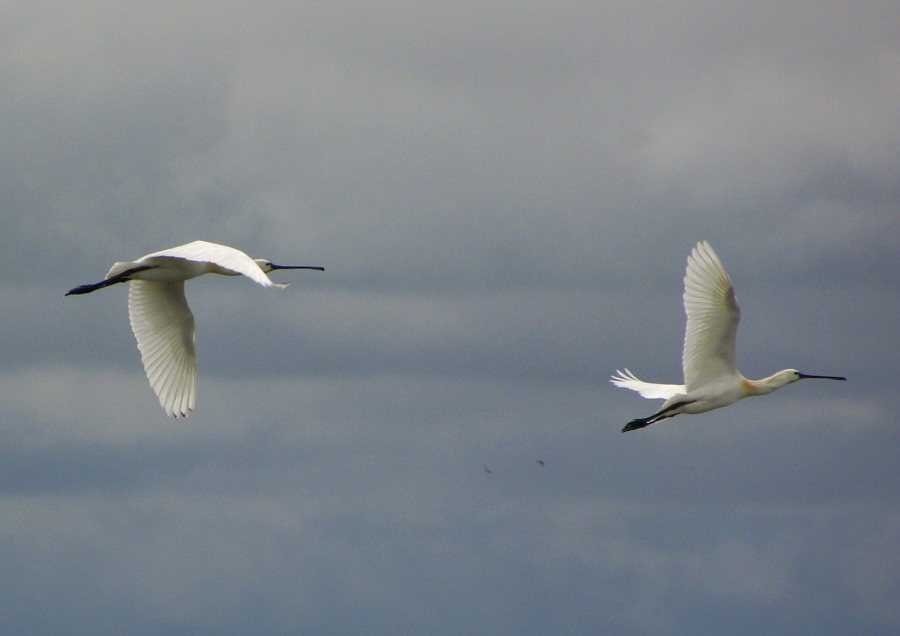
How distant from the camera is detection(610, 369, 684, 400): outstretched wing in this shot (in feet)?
127

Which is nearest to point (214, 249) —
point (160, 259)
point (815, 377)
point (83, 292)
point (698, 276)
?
point (160, 259)

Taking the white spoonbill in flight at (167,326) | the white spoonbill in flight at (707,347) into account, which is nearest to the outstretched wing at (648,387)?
the white spoonbill in flight at (707,347)

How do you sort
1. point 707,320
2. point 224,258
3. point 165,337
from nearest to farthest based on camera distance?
point 224,258, point 707,320, point 165,337

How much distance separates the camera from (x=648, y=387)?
3991 centimetres

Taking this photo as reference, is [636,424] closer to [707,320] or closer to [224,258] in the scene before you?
[707,320]

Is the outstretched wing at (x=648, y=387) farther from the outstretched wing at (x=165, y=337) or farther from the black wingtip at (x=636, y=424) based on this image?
the outstretched wing at (x=165, y=337)

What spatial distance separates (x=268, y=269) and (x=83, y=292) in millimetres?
7778

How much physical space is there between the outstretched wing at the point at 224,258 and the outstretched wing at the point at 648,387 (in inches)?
506

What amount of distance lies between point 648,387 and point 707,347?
178 inches

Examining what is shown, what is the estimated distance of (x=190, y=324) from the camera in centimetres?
3800

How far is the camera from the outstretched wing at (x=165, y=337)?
36.9m

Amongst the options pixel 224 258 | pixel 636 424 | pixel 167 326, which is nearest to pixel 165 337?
pixel 167 326

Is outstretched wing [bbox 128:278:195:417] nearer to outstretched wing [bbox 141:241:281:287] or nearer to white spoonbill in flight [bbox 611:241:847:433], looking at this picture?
outstretched wing [bbox 141:241:281:287]

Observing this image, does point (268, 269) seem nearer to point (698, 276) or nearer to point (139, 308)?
point (139, 308)
